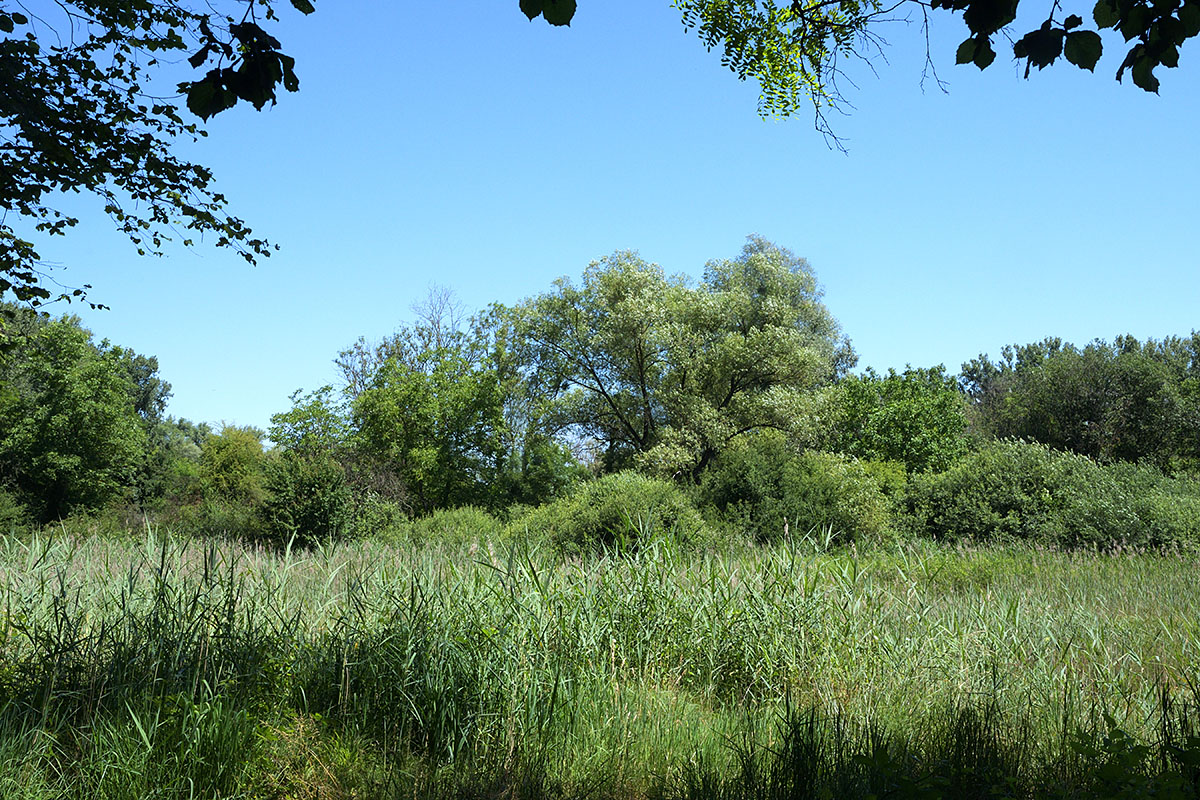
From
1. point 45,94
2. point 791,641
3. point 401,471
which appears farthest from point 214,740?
point 401,471

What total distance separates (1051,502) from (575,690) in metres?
13.7

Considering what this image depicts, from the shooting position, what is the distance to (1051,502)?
14789mm

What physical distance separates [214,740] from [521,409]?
2236cm

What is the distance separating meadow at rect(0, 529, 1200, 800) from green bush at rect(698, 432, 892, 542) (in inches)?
281

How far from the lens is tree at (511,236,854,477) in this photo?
22.6m

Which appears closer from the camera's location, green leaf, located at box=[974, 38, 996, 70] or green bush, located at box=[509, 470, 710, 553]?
green leaf, located at box=[974, 38, 996, 70]

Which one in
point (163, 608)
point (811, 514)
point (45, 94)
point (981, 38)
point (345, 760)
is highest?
point (45, 94)

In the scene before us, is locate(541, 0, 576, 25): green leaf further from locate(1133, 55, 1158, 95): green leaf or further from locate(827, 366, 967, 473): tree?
locate(827, 366, 967, 473): tree

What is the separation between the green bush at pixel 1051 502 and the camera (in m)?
12.7

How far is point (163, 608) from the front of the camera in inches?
170

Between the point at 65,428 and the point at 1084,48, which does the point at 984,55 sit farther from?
the point at 65,428

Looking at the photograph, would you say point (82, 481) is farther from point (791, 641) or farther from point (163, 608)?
point (791, 641)

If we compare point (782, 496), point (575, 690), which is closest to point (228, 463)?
point (782, 496)

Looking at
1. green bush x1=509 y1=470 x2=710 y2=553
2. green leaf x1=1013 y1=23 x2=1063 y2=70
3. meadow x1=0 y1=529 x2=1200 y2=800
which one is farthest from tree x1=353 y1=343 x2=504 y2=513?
green leaf x1=1013 y1=23 x2=1063 y2=70
